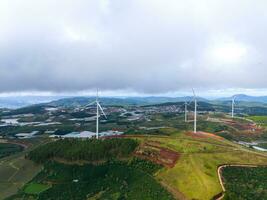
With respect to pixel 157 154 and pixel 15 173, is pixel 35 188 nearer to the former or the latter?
pixel 15 173

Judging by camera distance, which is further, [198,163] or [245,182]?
[198,163]

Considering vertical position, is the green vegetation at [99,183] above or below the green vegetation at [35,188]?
above

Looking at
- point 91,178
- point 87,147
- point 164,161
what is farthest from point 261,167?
point 87,147

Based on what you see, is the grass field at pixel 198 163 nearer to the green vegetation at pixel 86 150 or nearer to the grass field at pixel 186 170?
the grass field at pixel 186 170

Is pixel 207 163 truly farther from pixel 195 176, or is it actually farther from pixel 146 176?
pixel 146 176

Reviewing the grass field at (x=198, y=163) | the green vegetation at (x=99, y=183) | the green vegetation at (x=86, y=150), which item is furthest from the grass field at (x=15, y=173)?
the grass field at (x=198, y=163)

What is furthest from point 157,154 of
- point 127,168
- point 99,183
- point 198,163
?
point 99,183
